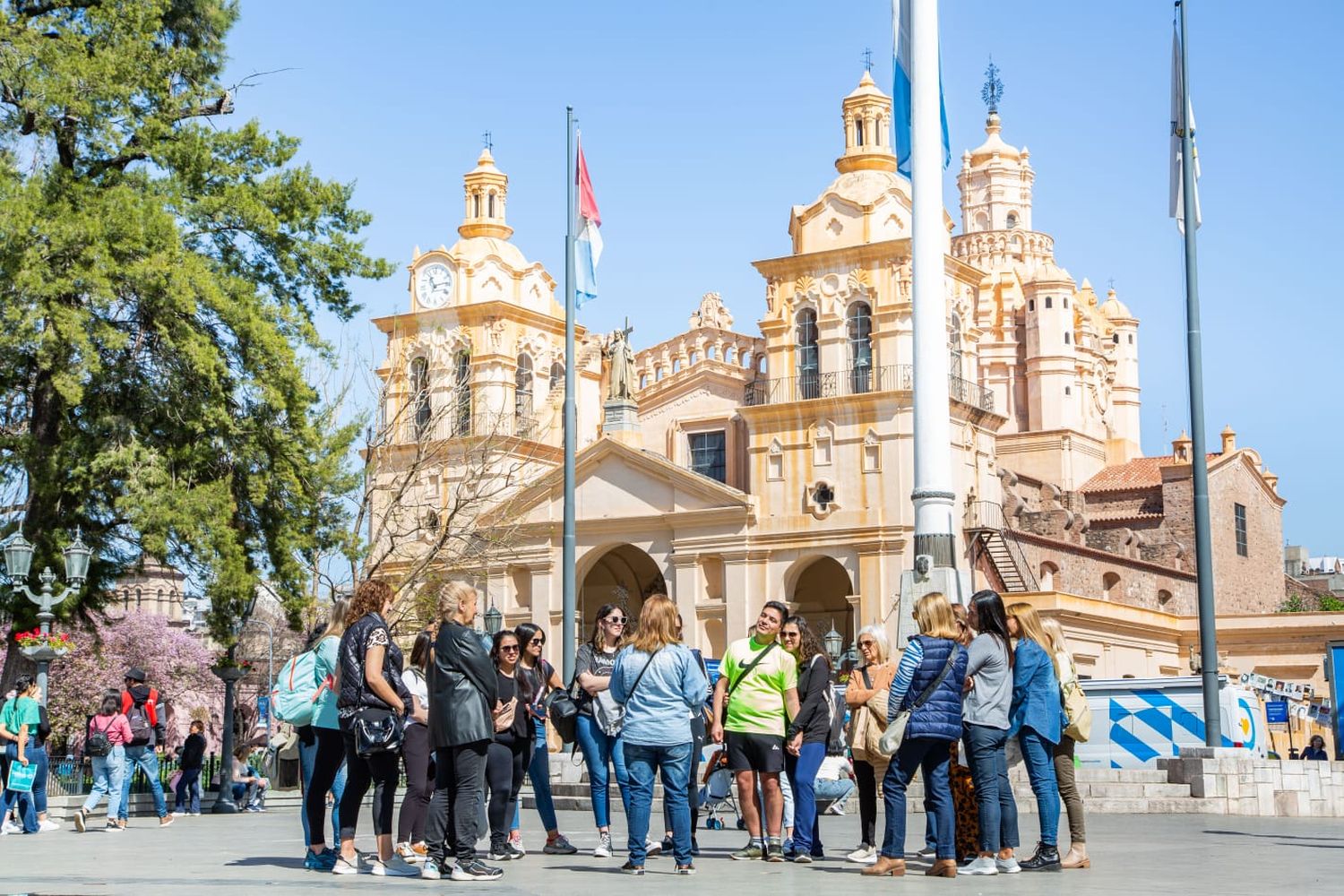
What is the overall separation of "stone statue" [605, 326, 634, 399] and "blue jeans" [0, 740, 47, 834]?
3544 cm

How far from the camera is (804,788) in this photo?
11.3 m

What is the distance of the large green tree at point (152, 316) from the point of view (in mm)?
23078

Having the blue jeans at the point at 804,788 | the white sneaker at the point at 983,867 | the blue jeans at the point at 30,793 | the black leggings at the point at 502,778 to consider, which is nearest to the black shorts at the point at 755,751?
the blue jeans at the point at 804,788

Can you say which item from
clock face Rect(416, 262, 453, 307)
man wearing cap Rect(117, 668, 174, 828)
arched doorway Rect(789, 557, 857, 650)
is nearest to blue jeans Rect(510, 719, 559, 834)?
man wearing cap Rect(117, 668, 174, 828)

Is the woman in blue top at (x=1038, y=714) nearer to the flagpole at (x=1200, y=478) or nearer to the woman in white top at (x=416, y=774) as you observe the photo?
the woman in white top at (x=416, y=774)

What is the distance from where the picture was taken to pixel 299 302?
85.1ft

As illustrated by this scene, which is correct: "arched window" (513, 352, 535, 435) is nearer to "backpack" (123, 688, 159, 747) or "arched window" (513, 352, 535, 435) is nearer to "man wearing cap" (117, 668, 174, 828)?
"man wearing cap" (117, 668, 174, 828)

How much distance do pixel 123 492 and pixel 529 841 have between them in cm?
1195

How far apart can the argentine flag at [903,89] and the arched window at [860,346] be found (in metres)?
25.7

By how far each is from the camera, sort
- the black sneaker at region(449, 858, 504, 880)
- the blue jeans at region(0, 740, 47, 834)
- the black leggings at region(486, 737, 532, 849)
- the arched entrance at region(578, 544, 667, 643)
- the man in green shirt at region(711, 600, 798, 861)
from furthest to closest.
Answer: the arched entrance at region(578, 544, 667, 643), the blue jeans at region(0, 740, 47, 834), the black leggings at region(486, 737, 532, 849), the man in green shirt at region(711, 600, 798, 861), the black sneaker at region(449, 858, 504, 880)

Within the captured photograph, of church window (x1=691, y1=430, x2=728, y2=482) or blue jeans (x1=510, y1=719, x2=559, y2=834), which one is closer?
blue jeans (x1=510, y1=719, x2=559, y2=834)

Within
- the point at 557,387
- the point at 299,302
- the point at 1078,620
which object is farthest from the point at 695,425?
the point at 299,302

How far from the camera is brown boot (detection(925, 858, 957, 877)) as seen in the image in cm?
1028

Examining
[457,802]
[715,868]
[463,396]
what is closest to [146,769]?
[457,802]
